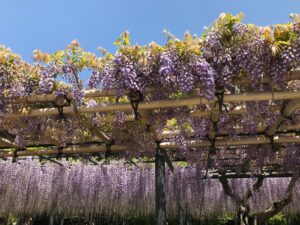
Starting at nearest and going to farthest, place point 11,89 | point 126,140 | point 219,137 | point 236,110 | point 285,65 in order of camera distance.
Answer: point 285,65 < point 11,89 < point 236,110 < point 219,137 < point 126,140

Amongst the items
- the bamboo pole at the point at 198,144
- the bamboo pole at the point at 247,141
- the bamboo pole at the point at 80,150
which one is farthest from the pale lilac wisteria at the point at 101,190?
the bamboo pole at the point at 247,141

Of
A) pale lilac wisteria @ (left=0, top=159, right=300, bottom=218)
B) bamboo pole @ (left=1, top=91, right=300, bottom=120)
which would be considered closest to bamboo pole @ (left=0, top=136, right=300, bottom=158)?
bamboo pole @ (left=1, top=91, right=300, bottom=120)

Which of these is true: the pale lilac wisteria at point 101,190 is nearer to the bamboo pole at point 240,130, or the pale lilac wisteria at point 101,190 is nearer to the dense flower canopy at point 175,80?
the bamboo pole at point 240,130

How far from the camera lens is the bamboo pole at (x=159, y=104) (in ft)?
10.3

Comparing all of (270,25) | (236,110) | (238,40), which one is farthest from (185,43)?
(236,110)

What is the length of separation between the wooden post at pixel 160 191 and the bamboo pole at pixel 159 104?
137cm

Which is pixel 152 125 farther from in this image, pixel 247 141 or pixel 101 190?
pixel 101 190

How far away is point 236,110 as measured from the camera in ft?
12.5

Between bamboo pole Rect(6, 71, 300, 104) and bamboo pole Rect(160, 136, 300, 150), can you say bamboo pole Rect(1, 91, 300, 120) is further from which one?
bamboo pole Rect(160, 136, 300, 150)

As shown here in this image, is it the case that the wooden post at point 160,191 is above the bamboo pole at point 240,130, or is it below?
below

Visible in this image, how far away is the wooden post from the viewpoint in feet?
14.3

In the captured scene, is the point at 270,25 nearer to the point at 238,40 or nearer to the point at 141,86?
the point at 238,40

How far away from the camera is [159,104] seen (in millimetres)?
3404

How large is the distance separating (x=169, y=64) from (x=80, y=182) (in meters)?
6.87
